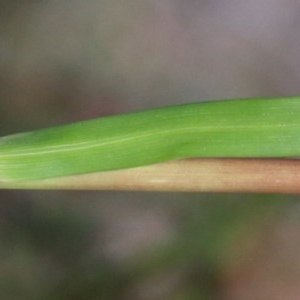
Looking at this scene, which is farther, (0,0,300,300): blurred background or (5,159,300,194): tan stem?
(0,0,300,300): blurred background

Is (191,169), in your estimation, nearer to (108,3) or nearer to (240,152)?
(240,152)

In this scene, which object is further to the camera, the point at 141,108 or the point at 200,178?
the point at 141,108

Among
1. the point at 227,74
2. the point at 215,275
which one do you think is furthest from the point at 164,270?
the point at 227,74

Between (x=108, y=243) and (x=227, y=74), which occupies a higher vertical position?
(x=227, y=74)

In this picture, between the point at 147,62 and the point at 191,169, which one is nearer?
the point at 191,169

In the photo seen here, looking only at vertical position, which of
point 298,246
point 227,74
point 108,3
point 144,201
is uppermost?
point 108,3
